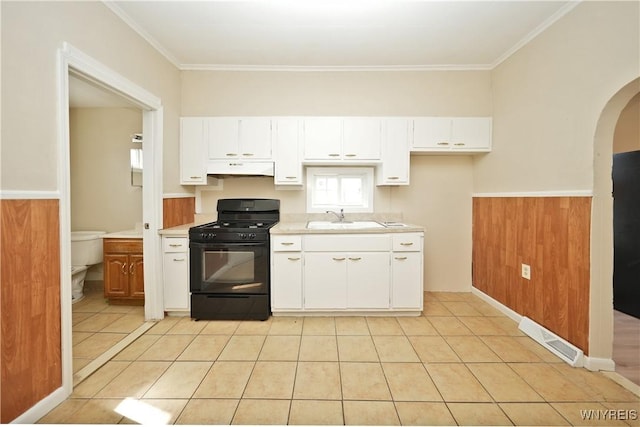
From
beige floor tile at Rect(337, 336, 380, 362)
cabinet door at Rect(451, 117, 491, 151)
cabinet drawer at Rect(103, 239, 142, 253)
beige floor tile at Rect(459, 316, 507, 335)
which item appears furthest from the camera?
cabinet door at Rect(451, 117, 491, 151)

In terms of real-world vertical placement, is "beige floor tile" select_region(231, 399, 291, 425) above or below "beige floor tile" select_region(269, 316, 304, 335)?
below

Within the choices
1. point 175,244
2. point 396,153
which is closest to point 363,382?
point 175,244

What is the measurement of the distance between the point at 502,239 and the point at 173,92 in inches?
149

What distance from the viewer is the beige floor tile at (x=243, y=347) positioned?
6.98ft

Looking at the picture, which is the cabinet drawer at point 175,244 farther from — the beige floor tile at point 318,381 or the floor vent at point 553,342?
the floor vent at point 553,342

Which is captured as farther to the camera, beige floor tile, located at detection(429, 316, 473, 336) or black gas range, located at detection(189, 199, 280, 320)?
black gas range, located at detection(189, 199, 280, 320)

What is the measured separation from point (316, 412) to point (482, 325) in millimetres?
1850

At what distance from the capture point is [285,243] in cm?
273

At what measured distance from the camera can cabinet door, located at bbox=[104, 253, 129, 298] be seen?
3002 millimetres

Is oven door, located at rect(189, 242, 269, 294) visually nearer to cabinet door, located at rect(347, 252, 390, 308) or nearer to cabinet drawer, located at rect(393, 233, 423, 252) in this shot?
cabinet door, located at rect(347, 252, 390, 308)

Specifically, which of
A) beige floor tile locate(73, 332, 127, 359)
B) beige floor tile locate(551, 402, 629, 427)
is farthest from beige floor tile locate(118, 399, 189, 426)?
beige floor tile locate(551, 402, 629, 427)

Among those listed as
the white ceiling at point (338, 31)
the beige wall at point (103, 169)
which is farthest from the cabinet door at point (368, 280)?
the beige wall at point (103, 169)

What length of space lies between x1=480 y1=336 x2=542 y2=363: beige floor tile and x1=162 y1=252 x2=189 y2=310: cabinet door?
9.01 ft

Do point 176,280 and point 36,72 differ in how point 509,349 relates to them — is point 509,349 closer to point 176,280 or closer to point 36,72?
point 176,280
